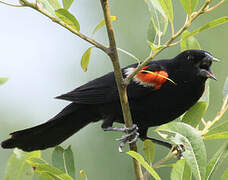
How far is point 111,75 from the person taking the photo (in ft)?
11.7

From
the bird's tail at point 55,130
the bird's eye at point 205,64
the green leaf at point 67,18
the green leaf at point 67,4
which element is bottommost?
the bird's tail at point 55,130

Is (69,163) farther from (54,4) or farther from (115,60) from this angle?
(54,4)

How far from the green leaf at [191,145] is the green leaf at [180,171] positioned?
0.14 m

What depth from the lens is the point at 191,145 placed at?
1.58 meters

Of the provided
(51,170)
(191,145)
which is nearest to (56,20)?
(51,170)

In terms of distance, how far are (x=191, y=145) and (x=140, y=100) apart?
1.78m

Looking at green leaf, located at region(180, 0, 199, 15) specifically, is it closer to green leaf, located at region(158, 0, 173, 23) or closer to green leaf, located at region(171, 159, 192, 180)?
green leaf, located at region(158, 0, 173, 23)

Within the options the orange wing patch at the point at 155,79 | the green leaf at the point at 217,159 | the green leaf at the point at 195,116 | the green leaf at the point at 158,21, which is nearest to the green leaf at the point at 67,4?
the green leaf at the point at 158,21

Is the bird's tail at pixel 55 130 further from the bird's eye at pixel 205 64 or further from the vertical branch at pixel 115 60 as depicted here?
the vertical branch at pixel 115 60

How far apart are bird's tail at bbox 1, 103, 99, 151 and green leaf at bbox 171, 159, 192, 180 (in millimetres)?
1605

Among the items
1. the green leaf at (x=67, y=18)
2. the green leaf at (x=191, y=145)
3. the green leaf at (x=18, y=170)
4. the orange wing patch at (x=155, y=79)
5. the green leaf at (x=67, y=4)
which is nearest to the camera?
the green leaf at (x=191, y=145)

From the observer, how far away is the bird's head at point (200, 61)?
3107 millimetres

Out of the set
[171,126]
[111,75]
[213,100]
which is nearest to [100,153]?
[213,100]

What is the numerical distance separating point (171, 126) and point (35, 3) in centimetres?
74
